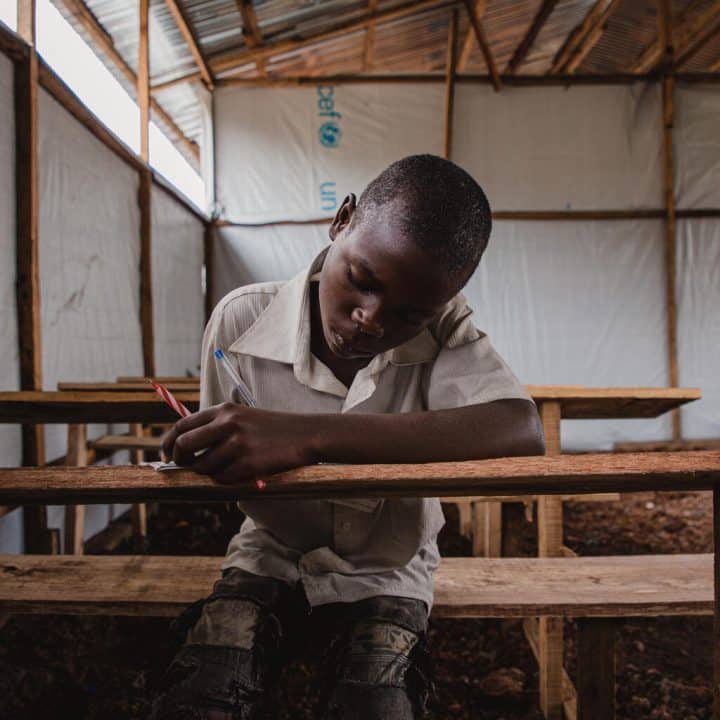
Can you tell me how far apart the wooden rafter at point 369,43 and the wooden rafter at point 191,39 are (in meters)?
1.83

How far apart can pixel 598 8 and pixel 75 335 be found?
20.4 feet

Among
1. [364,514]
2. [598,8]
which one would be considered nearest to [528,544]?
[364,514]

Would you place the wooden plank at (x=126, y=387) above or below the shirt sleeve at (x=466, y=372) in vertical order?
below

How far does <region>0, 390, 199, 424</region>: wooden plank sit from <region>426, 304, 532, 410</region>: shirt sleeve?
0.84 m

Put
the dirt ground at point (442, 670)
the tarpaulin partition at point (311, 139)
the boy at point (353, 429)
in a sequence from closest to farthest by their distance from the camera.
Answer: the boy at point (353, 429)
the dirt ground at point (442, 670)
the tarpaulin partition at point (311, 139)

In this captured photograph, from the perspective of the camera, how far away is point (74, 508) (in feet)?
10.5

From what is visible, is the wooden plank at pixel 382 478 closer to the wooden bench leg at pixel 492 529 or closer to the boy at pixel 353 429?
the boy at pixel 353 429

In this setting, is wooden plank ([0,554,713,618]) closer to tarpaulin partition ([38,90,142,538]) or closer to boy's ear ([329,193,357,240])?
boy's ear ([329,193,357,240])

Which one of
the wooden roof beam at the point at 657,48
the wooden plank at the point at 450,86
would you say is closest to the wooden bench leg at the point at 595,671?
the wooden plank at the point at 450,86

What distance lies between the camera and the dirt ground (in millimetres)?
2158

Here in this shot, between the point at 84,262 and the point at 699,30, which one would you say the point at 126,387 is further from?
the point at 699,30

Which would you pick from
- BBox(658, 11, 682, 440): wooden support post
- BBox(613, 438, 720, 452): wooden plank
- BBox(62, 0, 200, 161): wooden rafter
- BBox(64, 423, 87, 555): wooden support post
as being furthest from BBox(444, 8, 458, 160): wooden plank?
BBox(64, 423, 87, 555): wooden support post

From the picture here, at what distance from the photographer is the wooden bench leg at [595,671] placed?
71.3 inches

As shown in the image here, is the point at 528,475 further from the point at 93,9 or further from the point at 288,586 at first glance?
the point at 93,9
